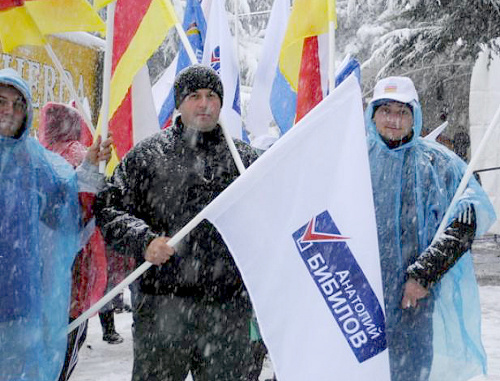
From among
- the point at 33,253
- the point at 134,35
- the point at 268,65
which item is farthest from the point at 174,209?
the point at 268,65

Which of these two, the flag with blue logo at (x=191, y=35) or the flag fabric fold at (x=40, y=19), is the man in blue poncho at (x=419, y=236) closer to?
the flag fabric fold at (x=40, y=19)

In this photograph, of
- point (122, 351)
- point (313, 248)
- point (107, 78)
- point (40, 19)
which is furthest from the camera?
point (122, 351)

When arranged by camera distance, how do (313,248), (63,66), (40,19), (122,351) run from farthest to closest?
1. (63,66)
2. (122,351)
3. (40,19)
4. (313,248)

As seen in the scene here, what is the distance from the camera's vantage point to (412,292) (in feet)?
10.4

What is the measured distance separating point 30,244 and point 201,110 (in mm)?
858

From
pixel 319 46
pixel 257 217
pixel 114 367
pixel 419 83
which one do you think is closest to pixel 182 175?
pixel 257 217

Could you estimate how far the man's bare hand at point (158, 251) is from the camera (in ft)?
9.19

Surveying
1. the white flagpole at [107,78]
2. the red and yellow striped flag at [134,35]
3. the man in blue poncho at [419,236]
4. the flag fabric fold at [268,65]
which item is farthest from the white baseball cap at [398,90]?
the flag fabric fold at [268,65]

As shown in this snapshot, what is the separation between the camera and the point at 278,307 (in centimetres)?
271

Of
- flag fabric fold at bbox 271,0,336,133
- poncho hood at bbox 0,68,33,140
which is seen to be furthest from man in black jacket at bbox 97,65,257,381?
flag fabric fold at bbox 271,0,336,133

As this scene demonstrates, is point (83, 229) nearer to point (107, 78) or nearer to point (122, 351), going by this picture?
point (107, 78)

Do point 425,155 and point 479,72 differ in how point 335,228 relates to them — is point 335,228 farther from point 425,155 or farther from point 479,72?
point 479,72

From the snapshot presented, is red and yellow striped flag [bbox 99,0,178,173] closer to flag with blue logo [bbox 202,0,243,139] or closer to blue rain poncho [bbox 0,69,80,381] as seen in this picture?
blue rain poncho [bbox 0,69,80,381]

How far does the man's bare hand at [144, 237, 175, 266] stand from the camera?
2801mm
